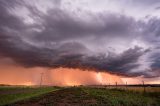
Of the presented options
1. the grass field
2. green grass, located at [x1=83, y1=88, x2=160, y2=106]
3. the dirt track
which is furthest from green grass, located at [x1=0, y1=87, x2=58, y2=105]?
green grass, located at [x1=83, y1=88, x2=160, y2=106]

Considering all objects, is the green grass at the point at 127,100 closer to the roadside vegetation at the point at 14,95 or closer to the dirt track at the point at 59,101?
the dirt track at the point at 59,101

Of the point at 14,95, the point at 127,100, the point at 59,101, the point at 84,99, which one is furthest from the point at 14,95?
the point at 127,100

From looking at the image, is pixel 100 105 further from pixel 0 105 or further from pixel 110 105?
pixel 0 105

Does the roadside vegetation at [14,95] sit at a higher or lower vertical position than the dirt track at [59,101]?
higher

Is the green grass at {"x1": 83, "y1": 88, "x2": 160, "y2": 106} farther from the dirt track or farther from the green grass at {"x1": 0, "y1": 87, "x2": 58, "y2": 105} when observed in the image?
the green grass at {"x1": 0, "y1": 87, "x2": 58, "y2": 105}

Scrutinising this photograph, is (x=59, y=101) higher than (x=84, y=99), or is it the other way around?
(x=84, y=99)

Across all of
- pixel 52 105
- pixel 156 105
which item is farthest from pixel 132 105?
pixel 52 105

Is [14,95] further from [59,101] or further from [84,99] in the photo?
[84,99]

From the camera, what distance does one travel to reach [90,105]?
31375 mm

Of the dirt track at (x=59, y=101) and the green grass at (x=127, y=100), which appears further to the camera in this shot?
the dirt track at (x=59, y=101)

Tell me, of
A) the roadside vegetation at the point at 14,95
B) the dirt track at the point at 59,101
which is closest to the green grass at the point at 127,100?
the dirt track at the point at 59,101

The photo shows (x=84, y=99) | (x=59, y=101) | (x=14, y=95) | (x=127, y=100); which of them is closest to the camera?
(x=127, y=100)

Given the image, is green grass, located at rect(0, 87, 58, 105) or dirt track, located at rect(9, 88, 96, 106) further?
green grass, located at rect(0, 87, 58, 105)

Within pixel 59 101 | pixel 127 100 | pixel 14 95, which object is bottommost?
pixel 59 101
